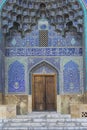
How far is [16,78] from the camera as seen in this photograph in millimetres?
12320

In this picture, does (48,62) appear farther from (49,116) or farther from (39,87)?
(49,116)

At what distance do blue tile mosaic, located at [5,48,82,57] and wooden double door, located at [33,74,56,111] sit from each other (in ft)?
2.67

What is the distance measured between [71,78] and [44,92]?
3.56 ft

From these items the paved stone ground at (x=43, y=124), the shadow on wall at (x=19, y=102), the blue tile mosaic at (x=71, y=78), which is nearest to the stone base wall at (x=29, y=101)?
the shadow on wall at (x=19, y=102)

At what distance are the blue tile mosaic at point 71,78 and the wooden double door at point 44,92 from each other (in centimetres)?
46

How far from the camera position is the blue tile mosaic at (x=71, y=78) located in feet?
40.2

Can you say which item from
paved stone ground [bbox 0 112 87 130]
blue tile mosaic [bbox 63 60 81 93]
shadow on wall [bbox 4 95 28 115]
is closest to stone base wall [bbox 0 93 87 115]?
shadow on wall [bbox 4 95 28 115]

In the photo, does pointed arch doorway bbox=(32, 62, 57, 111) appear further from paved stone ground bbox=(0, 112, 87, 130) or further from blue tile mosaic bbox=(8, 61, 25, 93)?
paved stone ground bbox=(0, 112, 87, 130)

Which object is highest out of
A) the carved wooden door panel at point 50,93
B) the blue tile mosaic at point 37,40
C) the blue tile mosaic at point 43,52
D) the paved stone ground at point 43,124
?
the blue tile mosaic at point 37,40

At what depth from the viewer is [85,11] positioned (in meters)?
11.8

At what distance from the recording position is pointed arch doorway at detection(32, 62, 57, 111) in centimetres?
1238

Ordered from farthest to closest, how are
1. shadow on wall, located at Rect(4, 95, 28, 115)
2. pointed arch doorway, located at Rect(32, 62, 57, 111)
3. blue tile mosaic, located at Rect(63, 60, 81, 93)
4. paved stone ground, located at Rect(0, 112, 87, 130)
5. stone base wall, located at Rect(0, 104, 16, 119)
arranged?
pointed arch doorway, located at Rect(32, 62, 57, 111), blue tile mosaic, located at Rect(63, 60, 81, 93), shadow on wall, located at Rect(4, 95, 28, 115), stone base wall, located at Rect(0, 104, 16, 119), paved stone ground, located at Rect(0, 112, 87, 130)

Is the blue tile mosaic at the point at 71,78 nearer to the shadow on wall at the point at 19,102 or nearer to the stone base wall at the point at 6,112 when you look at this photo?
the shadow on wall at the point at 19,102

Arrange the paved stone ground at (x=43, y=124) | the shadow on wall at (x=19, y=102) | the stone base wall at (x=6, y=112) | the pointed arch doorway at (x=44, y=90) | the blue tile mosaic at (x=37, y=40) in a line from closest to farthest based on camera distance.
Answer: the paved stone ground at (x=43, y=124), the stone base wall at (x=6, y=112), the shadow on wall at (x=19, y=102), the pointed arch doorway at (x=44, y=90), the blue tile mosaic at (x=37, y=40)
